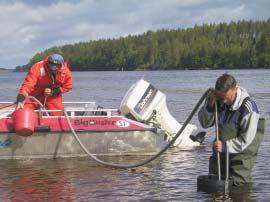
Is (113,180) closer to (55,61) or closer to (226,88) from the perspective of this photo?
(55,61)

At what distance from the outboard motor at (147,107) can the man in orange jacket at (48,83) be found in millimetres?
1381

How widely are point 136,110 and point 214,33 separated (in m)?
163

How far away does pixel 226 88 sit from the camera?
7.50 metres

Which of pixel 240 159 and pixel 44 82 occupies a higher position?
pixel 44 82

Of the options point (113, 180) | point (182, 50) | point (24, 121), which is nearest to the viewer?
point (113, 180)

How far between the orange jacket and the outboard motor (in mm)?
1381

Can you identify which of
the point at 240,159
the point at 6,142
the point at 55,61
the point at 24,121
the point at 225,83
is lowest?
the point at 6,142

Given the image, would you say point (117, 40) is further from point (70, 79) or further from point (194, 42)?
point (70, 79)

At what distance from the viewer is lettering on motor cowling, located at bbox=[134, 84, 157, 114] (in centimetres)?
1270

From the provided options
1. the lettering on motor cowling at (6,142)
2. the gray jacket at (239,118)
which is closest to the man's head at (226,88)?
the gray jacket at (239,118)

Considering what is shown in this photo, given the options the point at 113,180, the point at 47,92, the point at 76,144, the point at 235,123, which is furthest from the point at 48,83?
the point at 235,123

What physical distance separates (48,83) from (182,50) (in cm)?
15116

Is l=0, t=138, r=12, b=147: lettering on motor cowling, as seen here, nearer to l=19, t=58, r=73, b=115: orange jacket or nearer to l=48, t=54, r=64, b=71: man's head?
l=19, t=58, r=73, b=115: orange jacket

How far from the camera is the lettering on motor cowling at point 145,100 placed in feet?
41.7
